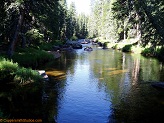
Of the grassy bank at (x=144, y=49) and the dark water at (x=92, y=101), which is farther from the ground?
the grassy bank at (x=144, y=49)

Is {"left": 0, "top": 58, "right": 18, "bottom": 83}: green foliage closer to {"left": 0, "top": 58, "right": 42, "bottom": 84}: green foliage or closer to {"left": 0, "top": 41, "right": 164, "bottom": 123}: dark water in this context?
{"left": 0, "top": 58, "right": 42, "bottom": 84}: green foliage

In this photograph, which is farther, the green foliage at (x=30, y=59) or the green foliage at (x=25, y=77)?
the green foliage at (x=30, y=59)

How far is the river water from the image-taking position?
18.1m

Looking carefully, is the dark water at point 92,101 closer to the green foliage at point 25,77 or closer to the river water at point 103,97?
the river water at point 103,97

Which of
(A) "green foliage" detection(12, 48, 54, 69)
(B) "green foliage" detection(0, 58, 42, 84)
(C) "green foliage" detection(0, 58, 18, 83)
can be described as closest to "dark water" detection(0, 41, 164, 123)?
(B) "green foliage" detection(0, 58, 42, 84)

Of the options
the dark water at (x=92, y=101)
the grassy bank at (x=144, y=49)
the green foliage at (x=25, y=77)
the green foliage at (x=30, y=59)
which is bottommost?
the dark water at (x=92, y=101)

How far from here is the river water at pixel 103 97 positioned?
59.3ft

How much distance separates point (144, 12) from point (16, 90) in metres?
18.7

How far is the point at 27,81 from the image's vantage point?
25.3 meters

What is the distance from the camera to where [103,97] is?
23172 millimetres

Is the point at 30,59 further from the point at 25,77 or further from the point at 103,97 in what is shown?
the point at 103,97

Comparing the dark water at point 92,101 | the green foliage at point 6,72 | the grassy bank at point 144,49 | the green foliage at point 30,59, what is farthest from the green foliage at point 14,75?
the grassy bank at point 144,49

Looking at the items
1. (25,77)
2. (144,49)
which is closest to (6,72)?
(25,77)

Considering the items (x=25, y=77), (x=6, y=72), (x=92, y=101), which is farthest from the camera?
(x=6, y=72)
